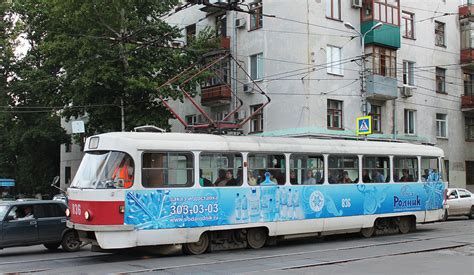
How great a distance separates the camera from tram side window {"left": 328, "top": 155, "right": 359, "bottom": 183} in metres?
15.8

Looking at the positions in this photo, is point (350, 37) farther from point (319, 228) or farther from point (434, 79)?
point (319, 228)

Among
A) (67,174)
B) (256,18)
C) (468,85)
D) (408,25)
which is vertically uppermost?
(408,25)

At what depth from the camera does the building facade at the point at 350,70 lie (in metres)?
28.8

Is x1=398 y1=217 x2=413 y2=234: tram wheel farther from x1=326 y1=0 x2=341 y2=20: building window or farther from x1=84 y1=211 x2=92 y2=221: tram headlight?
x1=326 y1=0 x2=341 y2=20: building window

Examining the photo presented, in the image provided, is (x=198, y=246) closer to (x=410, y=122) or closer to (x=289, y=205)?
(x=289, y=205)

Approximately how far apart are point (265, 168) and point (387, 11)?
20.7m

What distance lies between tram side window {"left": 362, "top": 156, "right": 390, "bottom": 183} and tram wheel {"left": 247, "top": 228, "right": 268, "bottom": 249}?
3.98m

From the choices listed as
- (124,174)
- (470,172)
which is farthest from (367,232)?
(470,172)

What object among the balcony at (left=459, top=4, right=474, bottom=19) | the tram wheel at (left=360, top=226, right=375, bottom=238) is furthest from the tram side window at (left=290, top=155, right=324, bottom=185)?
the balcony at (left=459, top=4, right=474, bottom=19)

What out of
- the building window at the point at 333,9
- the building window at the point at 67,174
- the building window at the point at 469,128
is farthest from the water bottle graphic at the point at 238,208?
the building window at the point at 67,174

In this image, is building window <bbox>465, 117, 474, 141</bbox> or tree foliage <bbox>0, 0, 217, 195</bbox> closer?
tree foliage <bbox>0, 0, 217, 195</bbox>

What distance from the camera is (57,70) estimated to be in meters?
32.6

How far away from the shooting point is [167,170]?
42.0ft

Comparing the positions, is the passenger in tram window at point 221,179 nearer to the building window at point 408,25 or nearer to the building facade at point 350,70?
the building facade at point 350,70
